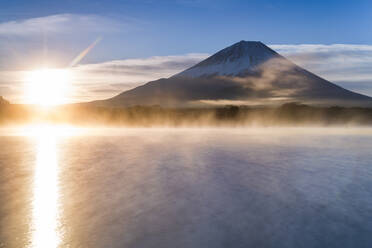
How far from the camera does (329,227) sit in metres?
6.01

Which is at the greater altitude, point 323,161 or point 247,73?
point 247,73

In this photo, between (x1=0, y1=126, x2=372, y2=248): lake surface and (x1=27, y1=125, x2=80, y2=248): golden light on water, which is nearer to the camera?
(x1=27, y1=125, x2=80, y2=248): golden light on water

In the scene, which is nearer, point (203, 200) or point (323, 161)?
point (203, 200)

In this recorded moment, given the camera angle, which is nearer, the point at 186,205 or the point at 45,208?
the point at 45,208

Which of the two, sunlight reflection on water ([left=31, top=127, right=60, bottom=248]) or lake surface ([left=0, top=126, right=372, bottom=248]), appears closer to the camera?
sunlight reflection on water ([left=31, top=127, right=60, bottom=248])

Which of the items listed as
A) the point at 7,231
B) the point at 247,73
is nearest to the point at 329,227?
the point at 7,231

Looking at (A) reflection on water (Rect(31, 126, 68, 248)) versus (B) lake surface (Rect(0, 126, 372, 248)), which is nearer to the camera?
(A) reflection on water (Rect(31, 126, 68, 248))

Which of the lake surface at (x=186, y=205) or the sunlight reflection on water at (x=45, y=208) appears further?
the lake surface at (x=186, y=205)

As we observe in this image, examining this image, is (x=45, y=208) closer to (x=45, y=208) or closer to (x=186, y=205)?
(x=45, y=208)

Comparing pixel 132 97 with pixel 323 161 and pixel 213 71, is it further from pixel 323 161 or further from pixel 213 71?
pixel 323 161

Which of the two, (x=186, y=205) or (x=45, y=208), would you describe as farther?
(x=186, y=205)

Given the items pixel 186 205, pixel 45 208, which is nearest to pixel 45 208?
pixel 45 208

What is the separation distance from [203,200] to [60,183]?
14.8 ft

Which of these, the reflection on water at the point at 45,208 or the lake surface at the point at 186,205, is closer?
the reflection on water at the point at 45,208
